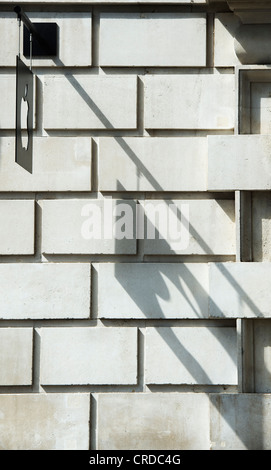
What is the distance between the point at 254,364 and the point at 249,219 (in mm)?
1716

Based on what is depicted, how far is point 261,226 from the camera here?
9.16 m

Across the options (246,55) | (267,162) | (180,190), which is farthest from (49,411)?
(246,55)

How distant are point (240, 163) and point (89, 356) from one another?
289 centimetres

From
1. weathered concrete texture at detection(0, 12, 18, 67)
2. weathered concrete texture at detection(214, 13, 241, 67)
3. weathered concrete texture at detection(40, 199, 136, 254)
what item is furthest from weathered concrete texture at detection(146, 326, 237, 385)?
weathered concrete texture at detection(0, 12, 18, 67)

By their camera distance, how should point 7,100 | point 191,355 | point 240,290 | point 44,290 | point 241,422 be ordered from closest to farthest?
point 241,422
point 240,290
point 191,355
point 44,290
point 7,100

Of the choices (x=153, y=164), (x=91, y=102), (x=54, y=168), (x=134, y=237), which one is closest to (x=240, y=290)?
(x=134, y=237)

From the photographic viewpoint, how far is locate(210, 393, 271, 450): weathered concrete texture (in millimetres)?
8672

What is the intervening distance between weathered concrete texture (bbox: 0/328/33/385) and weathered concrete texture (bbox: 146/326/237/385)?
142 centimetres

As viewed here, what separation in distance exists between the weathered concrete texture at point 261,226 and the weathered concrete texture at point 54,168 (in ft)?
6.69

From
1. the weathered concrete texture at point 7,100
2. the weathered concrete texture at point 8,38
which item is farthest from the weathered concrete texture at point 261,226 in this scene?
the weathered concrete texture at point 8,38

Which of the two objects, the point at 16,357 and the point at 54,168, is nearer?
the point at 16,357

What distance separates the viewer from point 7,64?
9328 mm

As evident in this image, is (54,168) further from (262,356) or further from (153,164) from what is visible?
(262,356)
